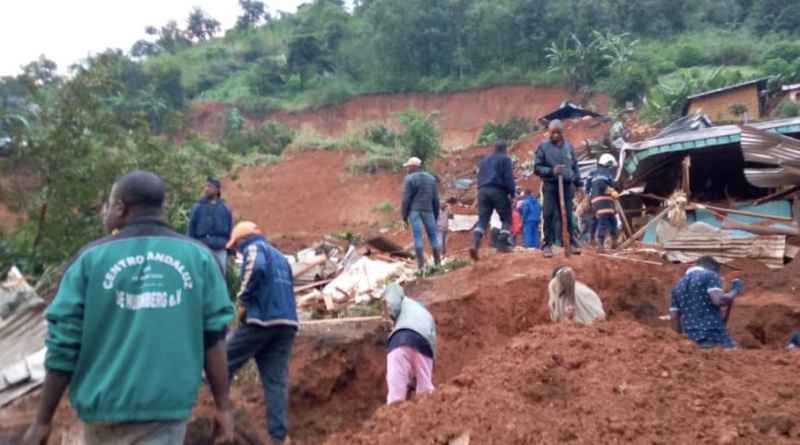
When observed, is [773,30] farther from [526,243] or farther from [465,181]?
[526,243]

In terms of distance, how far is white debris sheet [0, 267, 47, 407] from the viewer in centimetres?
811

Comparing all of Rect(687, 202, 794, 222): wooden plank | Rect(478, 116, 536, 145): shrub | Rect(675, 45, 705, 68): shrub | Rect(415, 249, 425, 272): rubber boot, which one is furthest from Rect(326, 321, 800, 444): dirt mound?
Rect(675, 45, 705, 68): shrub

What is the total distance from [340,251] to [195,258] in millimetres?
10873

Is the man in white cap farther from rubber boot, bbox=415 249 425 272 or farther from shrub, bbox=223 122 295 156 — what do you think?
shrub, bbox=223 122 295 156

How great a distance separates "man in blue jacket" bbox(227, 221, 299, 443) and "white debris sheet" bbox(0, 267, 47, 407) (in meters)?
2.96

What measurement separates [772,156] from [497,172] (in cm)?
452

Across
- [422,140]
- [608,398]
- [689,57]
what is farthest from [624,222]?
[689,57]

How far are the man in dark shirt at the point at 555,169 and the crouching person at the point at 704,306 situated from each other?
256 cm

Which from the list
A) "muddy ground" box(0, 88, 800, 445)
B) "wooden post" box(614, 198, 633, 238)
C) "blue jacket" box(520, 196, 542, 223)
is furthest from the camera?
"blue jacket" box(520, 196, 542, 223)

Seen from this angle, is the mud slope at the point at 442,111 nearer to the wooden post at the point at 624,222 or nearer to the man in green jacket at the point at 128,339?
the wooden post at the point at 624,222

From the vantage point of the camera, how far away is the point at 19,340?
9.02 metres

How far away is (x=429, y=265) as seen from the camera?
11492 millimetres

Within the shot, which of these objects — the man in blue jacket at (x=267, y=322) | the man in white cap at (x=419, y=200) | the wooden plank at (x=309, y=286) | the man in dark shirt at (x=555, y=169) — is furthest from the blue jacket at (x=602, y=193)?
the man in blue jacket at (x=267, y=322)

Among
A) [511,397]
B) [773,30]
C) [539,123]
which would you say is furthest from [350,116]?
[511,397]
